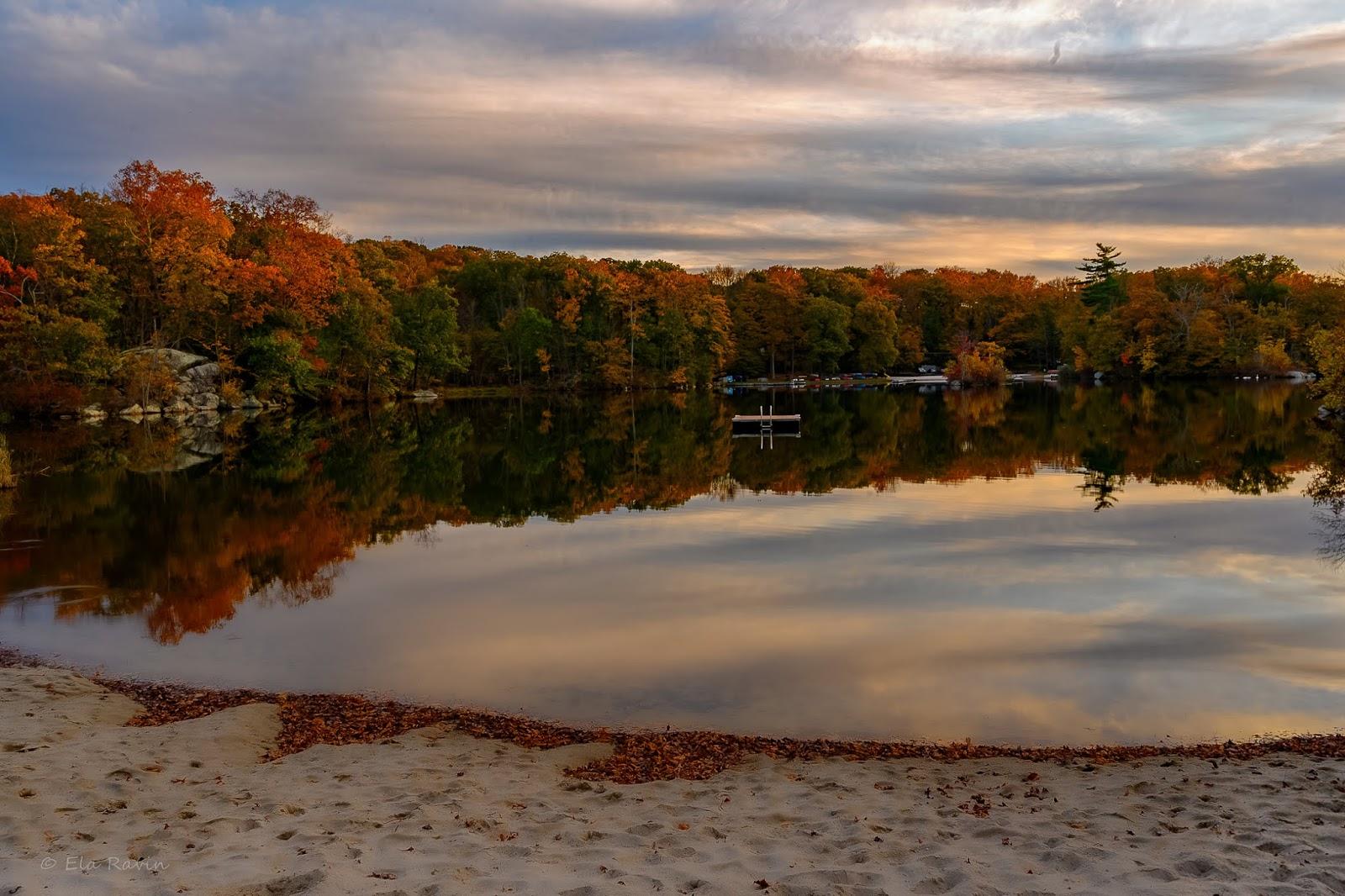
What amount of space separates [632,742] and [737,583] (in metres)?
6.60

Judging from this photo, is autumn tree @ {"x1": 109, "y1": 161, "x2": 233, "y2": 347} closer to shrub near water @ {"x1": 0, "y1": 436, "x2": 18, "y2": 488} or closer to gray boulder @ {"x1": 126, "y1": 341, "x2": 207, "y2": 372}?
gray boulder @ {"x1": 126, "y1": 341, "x2": 207, "y2": 372}

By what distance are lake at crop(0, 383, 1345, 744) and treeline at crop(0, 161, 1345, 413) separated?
22.4 m

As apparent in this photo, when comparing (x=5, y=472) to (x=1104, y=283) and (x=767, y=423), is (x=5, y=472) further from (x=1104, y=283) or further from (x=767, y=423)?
(x=1104, y=283)

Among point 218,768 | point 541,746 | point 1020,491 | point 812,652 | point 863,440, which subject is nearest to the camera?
point 218,768

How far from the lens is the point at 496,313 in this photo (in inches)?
3580

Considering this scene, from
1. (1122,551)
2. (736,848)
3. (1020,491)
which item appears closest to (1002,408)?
(1020,491)

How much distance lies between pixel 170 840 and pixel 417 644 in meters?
6.14

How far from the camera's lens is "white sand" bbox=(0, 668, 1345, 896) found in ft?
16.6

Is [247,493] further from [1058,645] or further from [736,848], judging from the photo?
[736,848]

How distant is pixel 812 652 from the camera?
36.2 ft

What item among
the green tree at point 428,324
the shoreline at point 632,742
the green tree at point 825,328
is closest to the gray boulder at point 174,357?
the green tree at point 428,324

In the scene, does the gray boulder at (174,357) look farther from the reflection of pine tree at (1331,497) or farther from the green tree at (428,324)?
the reflection of pine tree at (1331,497)

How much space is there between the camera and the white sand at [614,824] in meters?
5.05

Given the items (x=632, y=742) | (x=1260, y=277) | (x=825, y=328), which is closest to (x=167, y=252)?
(x=632, y=742)
